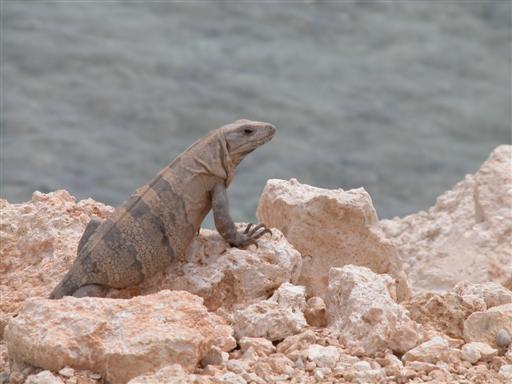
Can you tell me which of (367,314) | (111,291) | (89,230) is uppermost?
(89,230)

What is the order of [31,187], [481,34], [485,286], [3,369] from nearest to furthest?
[3,369] < [485,286] < [31,187] < [481,34]

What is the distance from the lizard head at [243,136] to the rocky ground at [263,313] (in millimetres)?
469

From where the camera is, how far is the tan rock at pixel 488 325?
6.93 metres

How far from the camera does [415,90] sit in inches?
950

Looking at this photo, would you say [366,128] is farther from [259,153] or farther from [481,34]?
[481,34]

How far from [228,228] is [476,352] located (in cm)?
178

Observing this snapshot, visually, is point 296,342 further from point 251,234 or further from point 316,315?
point 251,234

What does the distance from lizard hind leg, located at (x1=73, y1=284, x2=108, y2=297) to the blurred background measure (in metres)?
12.7

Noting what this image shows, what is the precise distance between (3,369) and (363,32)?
63.3 feet

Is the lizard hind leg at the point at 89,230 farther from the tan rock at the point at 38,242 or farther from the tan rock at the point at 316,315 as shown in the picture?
the tan rock at the point at 316,315

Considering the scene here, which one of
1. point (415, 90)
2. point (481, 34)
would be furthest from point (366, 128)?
point (481, 34)

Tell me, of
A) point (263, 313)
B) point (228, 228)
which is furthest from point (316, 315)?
point (228, 228)

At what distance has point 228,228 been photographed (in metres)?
7.74

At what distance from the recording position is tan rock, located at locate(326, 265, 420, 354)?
6719 millimetres
